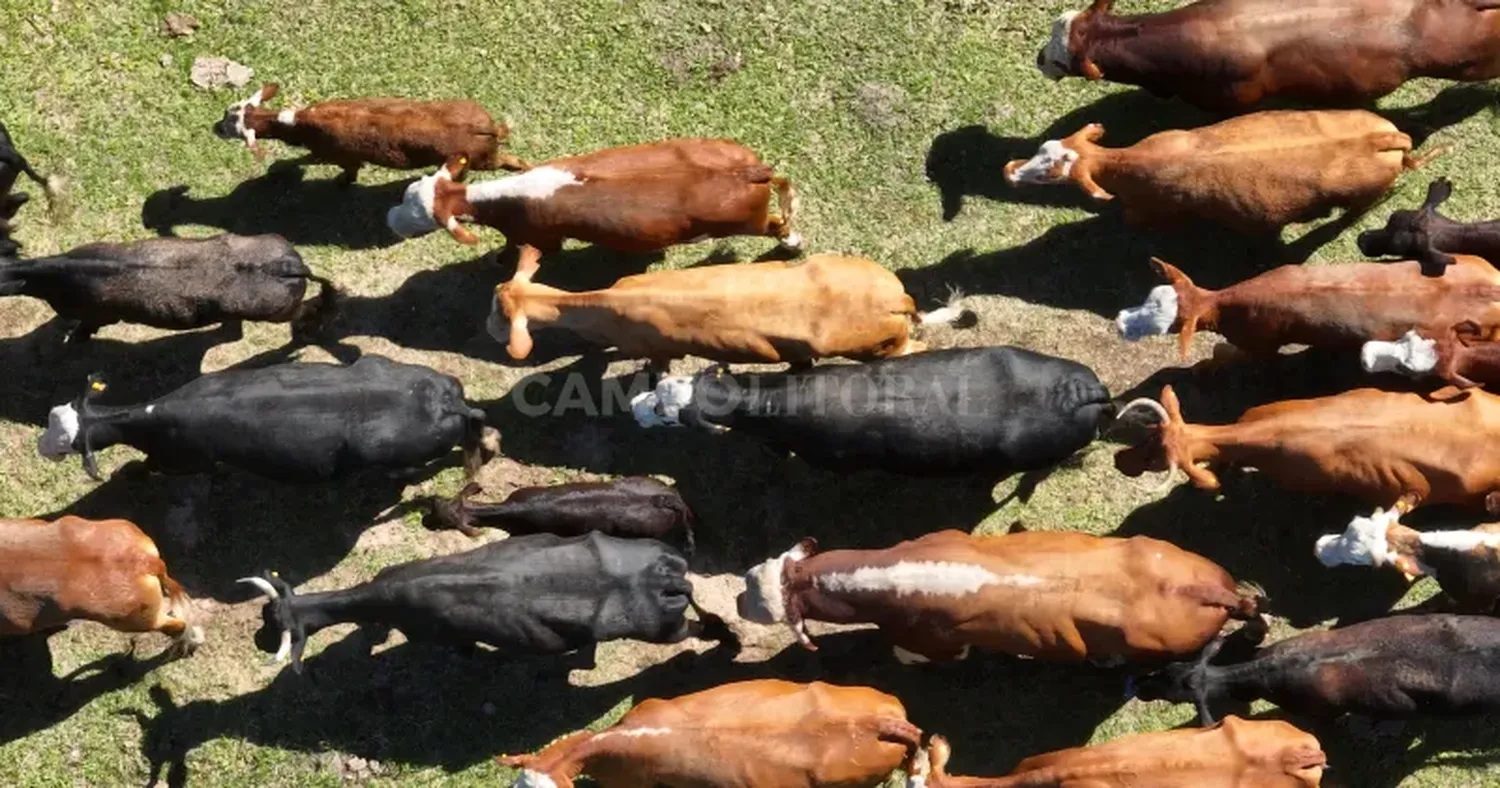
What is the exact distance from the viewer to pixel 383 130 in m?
8.71

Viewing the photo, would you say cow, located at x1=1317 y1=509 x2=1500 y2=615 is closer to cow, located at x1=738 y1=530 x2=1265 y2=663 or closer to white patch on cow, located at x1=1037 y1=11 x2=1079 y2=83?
cow, located at x1=738 y1=530 x2=1265 y2=663

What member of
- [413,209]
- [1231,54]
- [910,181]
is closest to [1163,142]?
[1231,54]

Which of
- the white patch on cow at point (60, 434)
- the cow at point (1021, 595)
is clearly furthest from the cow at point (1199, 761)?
the white patch on cow at point (60, 434)

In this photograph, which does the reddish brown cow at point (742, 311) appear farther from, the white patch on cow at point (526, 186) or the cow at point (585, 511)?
the cow at point (585, 511)

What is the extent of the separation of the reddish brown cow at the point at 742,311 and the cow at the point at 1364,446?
1784 millimetres

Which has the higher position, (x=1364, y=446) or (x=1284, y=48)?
(x=1284, y=48)

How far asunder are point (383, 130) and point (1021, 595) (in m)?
4.93

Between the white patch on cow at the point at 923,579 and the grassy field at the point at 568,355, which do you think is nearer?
the white patch on cow at the point at 923,579

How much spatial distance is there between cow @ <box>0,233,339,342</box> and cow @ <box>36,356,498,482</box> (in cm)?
48

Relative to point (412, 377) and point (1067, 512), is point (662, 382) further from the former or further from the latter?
point (1067, 512)

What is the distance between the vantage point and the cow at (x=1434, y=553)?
7.80 m

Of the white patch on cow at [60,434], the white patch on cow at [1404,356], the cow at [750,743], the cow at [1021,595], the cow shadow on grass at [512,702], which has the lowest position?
the cow shadow on grass at [512,702]

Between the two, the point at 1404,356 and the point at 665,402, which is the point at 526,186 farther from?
the point at 1404,356

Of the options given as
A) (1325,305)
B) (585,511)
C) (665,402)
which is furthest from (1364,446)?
(585,511)
